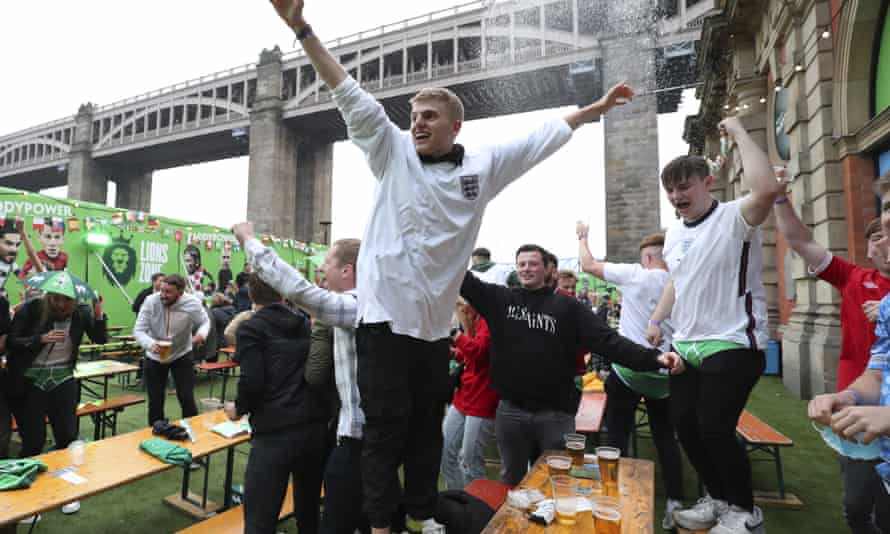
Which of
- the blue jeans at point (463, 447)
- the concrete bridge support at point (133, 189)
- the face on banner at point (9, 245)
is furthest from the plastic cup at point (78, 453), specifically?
the concrete bridge support at point (133, 189)

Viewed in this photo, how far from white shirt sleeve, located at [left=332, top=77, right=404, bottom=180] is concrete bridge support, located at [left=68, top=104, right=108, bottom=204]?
50156mm

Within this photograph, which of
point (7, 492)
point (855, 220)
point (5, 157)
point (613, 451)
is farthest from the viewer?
point (5, 157)

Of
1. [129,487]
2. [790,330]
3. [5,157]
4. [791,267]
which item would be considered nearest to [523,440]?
[129,487]

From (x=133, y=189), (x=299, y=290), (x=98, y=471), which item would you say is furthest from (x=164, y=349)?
(x=133, y=189)

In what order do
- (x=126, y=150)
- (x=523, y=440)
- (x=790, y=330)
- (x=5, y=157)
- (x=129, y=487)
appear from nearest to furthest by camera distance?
(x=523, y=440), (x=129, y=487), (x=790, y=330), (x=126, y=150), (x=5, y=157)

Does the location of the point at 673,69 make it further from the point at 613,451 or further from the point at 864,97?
the point at 613,451

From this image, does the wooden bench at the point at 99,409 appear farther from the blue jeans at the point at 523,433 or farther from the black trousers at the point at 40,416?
the blue jeans at the point at 523,433

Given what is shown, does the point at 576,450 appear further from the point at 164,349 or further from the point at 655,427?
the point at 164,349

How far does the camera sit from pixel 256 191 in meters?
30.6

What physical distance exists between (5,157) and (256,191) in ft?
147

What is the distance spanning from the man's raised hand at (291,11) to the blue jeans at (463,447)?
9.64 feet

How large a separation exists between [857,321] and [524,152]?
7.46ft

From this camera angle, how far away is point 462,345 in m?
3.76

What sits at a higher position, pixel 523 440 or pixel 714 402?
pixel 714 402
